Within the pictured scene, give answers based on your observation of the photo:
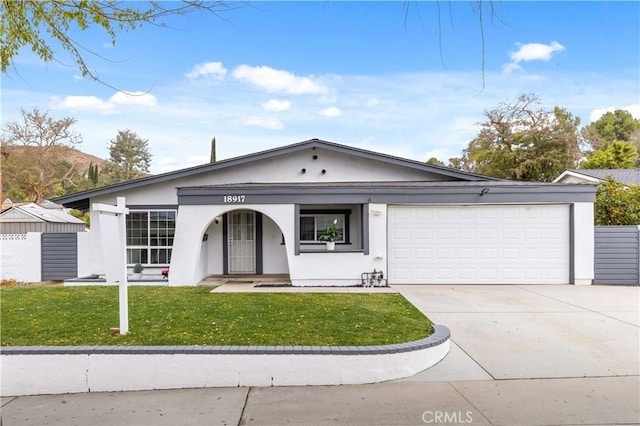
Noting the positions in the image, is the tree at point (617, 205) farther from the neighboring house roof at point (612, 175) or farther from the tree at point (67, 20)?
the tree at point (67, 20)

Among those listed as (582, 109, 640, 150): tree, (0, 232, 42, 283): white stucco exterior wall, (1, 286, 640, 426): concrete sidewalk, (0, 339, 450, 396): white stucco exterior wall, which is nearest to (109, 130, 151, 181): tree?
(0, 232, 42, 283): white stucco exterior wall

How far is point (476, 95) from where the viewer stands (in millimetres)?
3908

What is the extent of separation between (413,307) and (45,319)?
6350mm

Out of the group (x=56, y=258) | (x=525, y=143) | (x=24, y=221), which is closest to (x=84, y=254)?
(x=56, y=258)

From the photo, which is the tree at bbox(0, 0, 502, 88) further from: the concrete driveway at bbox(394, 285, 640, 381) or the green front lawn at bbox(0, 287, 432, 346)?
the concrete driveway at bbox(394, 285, 640, 381)

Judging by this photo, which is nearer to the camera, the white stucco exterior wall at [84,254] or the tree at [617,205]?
the tree at [617,205]

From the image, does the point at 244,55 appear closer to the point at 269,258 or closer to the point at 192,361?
the point at 269,258

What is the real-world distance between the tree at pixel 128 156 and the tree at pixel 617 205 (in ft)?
178

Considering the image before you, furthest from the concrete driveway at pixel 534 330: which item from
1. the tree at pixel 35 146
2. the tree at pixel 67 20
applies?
the tree at pixel 35 146

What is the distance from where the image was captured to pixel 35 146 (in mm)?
34844

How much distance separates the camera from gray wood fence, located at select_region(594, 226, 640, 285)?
10938 mm

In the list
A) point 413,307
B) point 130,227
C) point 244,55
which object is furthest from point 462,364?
point 130,227

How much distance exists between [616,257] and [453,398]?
31.8 feet

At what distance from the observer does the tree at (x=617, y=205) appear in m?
12.5
